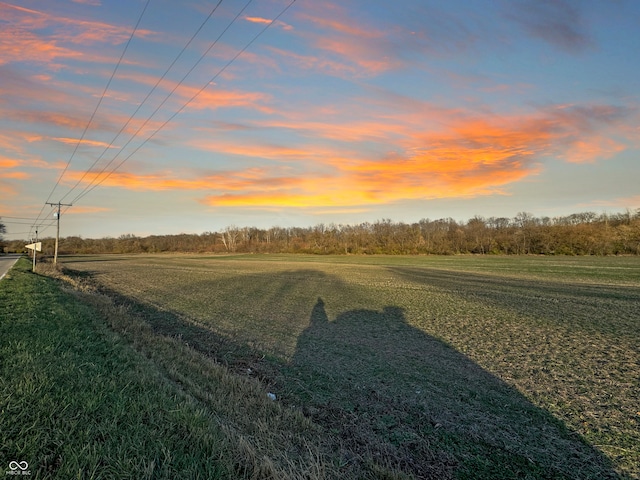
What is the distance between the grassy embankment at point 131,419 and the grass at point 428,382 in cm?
10

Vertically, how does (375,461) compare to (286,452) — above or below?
below

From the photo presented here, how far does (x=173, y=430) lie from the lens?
4559mm

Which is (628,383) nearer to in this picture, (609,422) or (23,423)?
(609,422)

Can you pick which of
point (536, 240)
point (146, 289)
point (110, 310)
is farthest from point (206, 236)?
point (110, 310)

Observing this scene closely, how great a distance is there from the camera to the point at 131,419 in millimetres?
4680

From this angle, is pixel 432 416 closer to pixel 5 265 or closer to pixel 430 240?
pixel 5 265

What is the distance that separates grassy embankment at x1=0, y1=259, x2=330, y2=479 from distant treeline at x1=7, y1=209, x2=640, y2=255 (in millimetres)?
113853

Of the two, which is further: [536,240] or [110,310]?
[536,240]

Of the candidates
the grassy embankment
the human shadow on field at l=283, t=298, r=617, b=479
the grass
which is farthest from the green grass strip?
the human shadow on field at l=283, t=298, r=617, b=479

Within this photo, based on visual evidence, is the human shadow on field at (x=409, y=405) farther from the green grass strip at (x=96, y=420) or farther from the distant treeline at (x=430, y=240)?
the distant treeline at (x=430, y=240)

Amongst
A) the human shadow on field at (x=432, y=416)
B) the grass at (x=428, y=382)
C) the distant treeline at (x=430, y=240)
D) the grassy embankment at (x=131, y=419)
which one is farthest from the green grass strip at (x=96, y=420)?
the distant treeline at (x=430, y=240)

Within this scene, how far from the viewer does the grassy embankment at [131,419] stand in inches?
150

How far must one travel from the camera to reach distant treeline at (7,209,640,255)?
94.8 meters

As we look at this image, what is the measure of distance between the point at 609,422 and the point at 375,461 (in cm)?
517
